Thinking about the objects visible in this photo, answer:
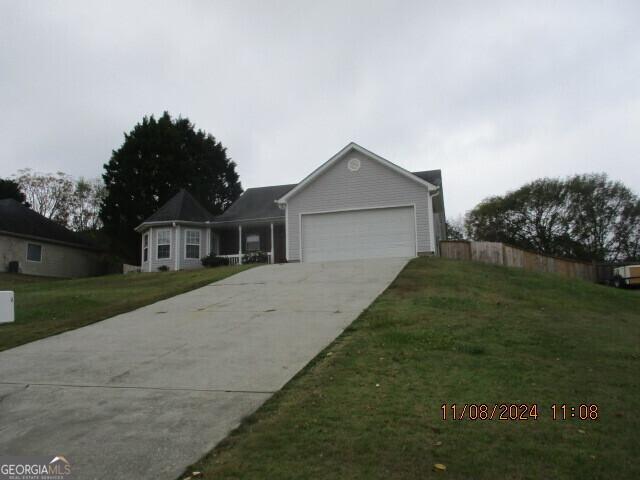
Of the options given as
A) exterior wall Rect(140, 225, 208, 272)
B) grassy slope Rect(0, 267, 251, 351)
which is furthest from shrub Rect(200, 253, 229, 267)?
grassy slope Rect(0, 267, 251, 351)

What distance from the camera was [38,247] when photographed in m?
29.4

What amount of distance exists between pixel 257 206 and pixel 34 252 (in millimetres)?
13699

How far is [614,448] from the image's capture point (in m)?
3.77

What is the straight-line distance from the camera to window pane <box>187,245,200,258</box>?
85.8 ft

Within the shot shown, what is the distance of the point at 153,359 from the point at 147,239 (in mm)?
21561

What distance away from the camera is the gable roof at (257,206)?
2605 centimetres

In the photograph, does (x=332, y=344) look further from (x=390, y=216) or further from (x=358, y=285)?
(x=390, y=216)

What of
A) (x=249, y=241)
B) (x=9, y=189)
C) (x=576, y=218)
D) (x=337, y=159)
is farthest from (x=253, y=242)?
(x=576, y=218)

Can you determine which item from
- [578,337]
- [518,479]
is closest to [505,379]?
[518,479]

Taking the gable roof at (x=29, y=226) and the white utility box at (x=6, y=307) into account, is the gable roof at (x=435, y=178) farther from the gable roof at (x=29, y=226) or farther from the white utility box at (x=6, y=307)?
the gable roof at (x=29, y=226)

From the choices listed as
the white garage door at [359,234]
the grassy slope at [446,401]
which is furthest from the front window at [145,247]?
the grassy slope at [446,401]

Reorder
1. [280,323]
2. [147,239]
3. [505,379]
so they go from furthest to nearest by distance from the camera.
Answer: [147,239] → [280,323] → [505,379]

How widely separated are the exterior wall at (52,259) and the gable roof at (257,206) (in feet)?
37.3

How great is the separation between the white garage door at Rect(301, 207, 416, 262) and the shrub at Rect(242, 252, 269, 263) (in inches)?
160
